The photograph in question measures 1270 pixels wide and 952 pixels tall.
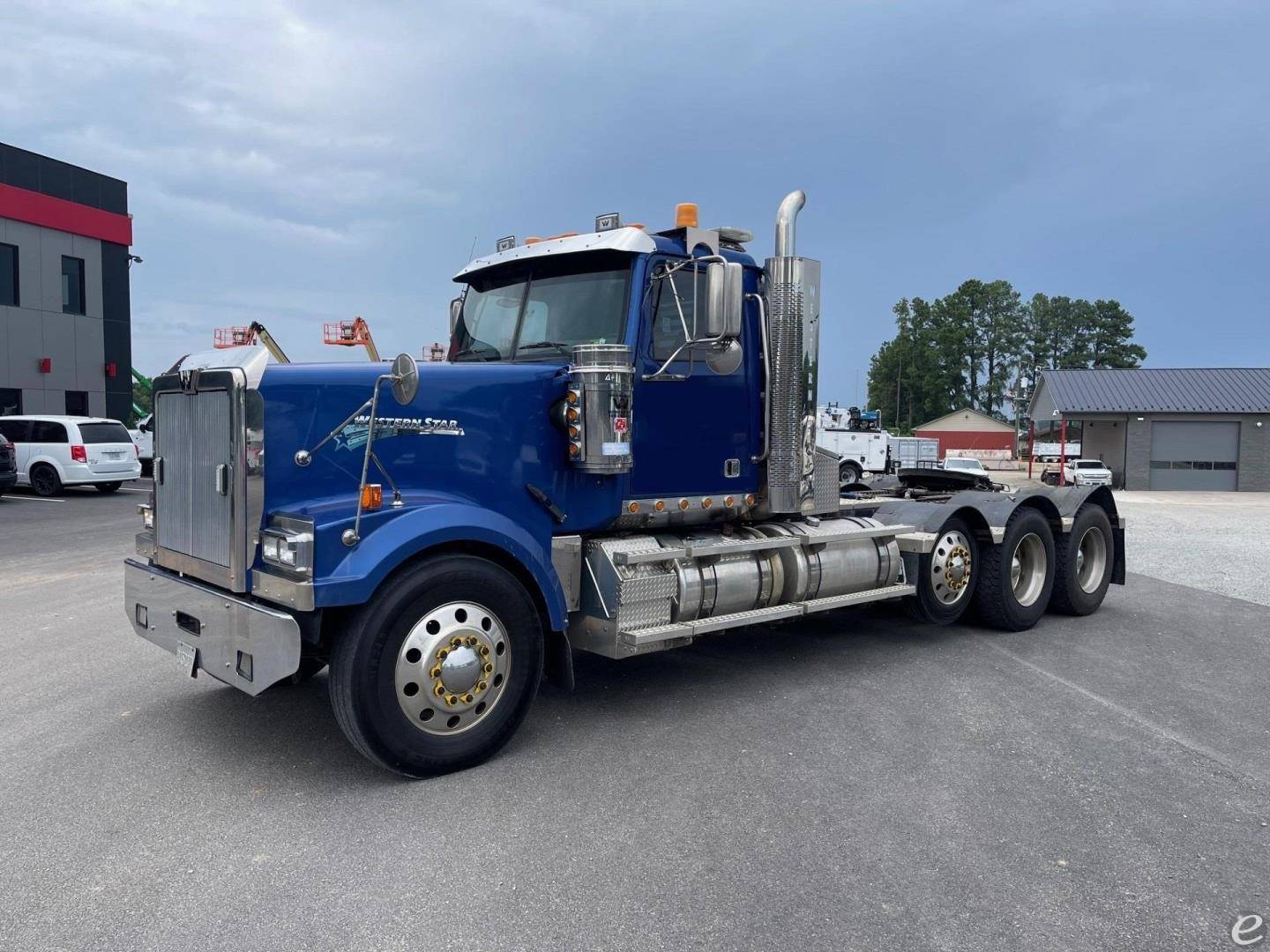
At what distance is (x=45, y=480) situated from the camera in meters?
19.9

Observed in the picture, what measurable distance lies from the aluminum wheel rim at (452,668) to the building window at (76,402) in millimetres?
28615

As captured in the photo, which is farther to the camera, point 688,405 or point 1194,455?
point 1194,455

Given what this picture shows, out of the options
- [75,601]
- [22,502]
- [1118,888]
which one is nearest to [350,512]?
[1118,888]

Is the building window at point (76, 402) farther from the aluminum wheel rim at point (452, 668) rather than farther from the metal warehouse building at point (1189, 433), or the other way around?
the metal warehouse building at point (1189, 433)

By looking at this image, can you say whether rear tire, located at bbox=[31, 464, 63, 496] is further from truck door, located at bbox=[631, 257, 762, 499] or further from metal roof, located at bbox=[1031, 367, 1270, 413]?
metal roof, located at bbox=[1031, 367, 1270, 413]

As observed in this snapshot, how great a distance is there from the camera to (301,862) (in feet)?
12.0

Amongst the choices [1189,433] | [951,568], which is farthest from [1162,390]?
[951,568]

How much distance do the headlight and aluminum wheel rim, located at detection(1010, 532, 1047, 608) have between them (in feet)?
20.3

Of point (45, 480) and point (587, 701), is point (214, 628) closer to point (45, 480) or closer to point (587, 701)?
point (587, 701)

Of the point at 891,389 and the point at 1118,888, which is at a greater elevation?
the point at 891,389

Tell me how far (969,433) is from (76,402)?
231 feet

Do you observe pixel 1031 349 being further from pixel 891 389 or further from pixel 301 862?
pixel 301 862

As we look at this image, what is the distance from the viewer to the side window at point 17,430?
65.6 feet

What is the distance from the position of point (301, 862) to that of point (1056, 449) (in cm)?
5605
